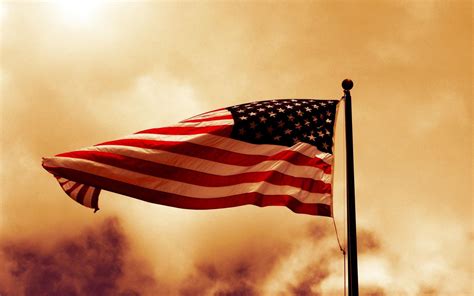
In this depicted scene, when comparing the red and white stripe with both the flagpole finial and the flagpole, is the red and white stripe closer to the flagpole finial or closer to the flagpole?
the flagpole

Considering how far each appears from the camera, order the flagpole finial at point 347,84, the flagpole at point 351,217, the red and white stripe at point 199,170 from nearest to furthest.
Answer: the flagpole at point 351,217 < the red and white stripe at point 199,170 < the flagpole finial at point 347,84

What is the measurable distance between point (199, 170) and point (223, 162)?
27.7 inches

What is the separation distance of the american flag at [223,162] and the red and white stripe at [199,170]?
1.0 inches

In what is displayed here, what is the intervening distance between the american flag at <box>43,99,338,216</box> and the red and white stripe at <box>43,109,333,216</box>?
0.08 ft

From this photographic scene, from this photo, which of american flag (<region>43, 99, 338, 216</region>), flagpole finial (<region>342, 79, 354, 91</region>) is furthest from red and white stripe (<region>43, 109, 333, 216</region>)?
flagpole finial (<region>342, 79, 354, 91</region>)

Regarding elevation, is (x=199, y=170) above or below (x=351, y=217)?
above

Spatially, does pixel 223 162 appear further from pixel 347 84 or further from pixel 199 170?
pixel 347 84

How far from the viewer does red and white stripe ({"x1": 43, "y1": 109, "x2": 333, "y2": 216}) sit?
12438mm

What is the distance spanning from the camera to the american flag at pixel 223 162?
12.5 metres

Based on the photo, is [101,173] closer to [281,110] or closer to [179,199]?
[179,199]

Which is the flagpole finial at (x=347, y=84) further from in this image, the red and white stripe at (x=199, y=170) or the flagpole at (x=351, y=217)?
the red and white stripe at (x=199, y=170)

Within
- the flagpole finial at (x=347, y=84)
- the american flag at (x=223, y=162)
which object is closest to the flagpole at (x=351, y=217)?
the flagpole finial at (x=347, y=84)

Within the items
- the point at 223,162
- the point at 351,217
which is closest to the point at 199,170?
the point at 223,162

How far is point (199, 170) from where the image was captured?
13180 millimetres
